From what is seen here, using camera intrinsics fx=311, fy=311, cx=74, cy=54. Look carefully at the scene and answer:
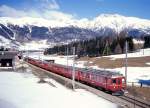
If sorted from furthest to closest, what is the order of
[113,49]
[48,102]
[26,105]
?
[113,49] → [48,102] → [26,105]

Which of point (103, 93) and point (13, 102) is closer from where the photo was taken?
point (13, 102)

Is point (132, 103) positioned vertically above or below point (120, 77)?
below

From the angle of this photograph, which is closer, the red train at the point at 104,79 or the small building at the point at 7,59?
the red train at the point at 104,79

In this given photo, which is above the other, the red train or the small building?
the small building

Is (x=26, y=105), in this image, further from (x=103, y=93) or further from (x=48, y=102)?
(x=103, y=93)

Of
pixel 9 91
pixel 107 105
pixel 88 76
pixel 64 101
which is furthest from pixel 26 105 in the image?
pixel 88 76

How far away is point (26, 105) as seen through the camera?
38.1 meters

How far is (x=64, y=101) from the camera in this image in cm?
4166

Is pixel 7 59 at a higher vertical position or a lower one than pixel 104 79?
higher

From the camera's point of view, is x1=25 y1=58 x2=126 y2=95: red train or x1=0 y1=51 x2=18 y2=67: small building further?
x1=0 y1=51 x2=18 y2=67: small building

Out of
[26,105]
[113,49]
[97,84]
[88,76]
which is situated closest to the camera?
[26,105]

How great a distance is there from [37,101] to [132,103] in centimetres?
1257

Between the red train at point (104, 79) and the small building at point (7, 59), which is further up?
the small building at point (7, 59)

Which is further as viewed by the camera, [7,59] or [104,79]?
[7,59]
